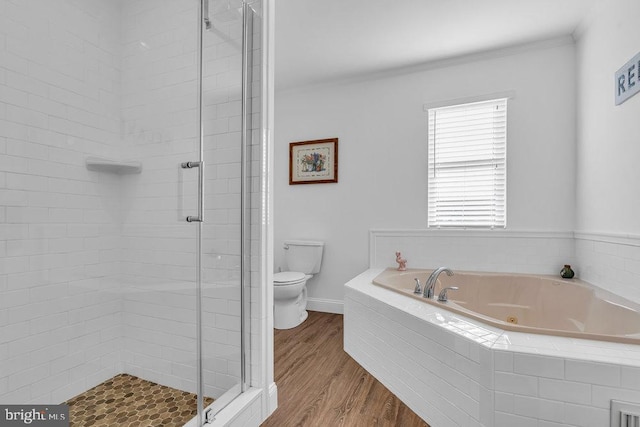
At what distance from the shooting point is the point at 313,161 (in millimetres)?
3262

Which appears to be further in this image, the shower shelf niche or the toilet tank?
the toilet tank

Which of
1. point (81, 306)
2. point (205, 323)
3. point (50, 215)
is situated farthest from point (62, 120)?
point (205, 323)

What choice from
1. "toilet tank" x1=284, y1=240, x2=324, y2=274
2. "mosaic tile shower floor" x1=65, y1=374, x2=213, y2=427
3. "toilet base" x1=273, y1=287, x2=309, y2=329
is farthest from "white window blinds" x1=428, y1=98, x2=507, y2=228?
"mosaic tile shower floor" x1=65, y1=374, x2=213, y2=427

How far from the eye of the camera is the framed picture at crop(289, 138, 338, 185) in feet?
10.4

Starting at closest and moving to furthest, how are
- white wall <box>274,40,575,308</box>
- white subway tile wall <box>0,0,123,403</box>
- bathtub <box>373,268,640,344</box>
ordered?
1. white subway tile wall <box>0,0,123,403</box>
2. bathtub <box>373,268,640,344</box>
3. white wall <box>274,40,575,308</box>

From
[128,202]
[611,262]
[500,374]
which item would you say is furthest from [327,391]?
[611,262]

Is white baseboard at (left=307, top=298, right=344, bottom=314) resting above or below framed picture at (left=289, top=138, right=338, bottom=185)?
below

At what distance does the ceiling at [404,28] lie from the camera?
6.83 ft

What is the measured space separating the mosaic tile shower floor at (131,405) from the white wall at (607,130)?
2.54 meters

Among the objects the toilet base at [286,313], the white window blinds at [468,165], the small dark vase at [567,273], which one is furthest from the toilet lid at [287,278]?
the small dark vase at [567,273]

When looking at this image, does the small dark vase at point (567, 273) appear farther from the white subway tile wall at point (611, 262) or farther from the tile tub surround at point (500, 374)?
the tile tub surround at point (500, 374)

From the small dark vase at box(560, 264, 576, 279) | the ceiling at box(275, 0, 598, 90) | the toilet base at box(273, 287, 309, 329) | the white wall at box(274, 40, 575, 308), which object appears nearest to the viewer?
the ceiling at box(275, 0, 598, 90)

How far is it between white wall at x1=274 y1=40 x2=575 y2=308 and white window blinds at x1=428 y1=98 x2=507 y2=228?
0.26ft

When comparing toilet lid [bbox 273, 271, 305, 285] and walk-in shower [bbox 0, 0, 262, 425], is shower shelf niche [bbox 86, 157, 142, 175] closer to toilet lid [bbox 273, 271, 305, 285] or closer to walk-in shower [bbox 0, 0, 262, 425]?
walk-in shower [bbox 0, 0, 262, 425]
